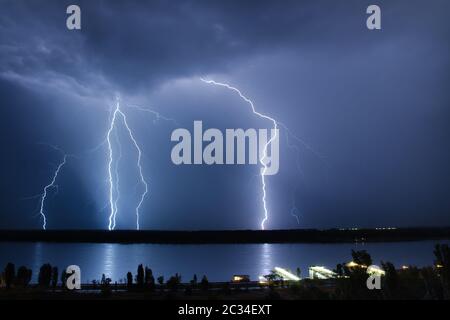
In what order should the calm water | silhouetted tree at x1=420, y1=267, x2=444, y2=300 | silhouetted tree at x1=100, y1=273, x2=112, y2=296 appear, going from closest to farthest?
1. silhouetted tree at x1=420, y1=267, x2=444, y2=300
2. silhouetted tree at x1=100, y1=273, x2=112, y2=296
3. the calm water

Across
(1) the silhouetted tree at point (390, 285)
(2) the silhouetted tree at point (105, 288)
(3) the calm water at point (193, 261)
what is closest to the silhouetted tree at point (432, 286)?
(1) the silhouetted tree at point (390, 285)

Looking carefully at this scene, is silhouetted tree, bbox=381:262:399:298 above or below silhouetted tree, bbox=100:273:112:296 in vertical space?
above

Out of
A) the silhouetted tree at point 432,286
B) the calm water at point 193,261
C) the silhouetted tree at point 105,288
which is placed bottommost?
the calm water at point 193,261

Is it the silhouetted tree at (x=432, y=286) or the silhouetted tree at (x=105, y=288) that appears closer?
the silhouetted tree at (x=432, y=286)

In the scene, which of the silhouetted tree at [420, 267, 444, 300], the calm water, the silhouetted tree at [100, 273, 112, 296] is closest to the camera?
the silhouetted tree at [420, 267, 444, 300]

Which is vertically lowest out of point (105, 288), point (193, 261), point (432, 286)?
point (193, 261)

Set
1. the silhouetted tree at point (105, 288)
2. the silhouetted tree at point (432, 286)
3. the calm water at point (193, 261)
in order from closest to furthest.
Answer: the silhouetted tree at point (432, 286) → the silhouetted tree at point (105, 288) → the calm water at point (193, 261)

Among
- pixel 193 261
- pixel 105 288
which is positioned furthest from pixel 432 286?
pixel 193 261

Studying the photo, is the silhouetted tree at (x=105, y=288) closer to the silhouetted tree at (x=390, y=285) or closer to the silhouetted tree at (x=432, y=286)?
the silhouetted tree at (x=390, y=285)

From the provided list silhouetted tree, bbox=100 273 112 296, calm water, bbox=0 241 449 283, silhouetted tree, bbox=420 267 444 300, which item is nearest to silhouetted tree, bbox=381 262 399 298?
silhouetted tree, bbox=420 267 444 300

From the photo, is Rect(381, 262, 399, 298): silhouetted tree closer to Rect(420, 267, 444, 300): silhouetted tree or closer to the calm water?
Rect(420, 267, 444, 300): silhouetted tree

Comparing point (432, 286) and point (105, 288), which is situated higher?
point (432, 286)

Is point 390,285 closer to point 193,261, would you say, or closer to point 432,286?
point 432,286
